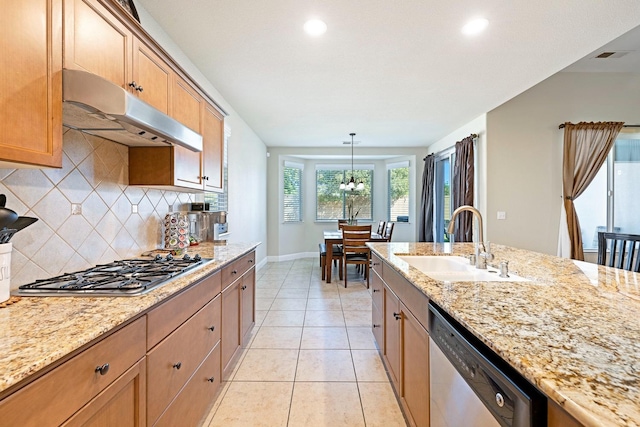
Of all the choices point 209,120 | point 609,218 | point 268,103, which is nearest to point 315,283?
point 268,103

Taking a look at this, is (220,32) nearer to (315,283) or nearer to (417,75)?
(417,75)

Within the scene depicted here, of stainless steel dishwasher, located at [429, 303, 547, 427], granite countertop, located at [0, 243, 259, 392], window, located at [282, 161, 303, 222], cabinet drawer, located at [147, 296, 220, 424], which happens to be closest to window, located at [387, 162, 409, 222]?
window, located at [282, 161, 303, 222]

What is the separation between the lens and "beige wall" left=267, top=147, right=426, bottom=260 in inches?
258

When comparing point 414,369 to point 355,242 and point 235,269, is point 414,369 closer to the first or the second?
point 235,269

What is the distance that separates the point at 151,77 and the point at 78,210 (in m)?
0.81

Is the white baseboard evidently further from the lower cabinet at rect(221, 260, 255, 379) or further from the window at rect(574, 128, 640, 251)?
the window at rect(574, 128, 640, 251)

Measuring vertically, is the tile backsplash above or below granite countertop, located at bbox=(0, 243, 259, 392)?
above

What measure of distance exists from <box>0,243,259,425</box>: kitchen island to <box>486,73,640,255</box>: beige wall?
4.10m

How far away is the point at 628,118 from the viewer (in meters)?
4.18

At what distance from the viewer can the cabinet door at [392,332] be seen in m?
1.72

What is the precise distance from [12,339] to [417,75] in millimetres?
3413

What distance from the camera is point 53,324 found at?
0.83m

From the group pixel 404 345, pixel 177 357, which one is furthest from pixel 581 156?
pixel 177 357

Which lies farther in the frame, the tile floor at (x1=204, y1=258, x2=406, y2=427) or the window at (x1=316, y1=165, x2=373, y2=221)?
the window at (x1=316, y1=165, x2=373, y2=221)
